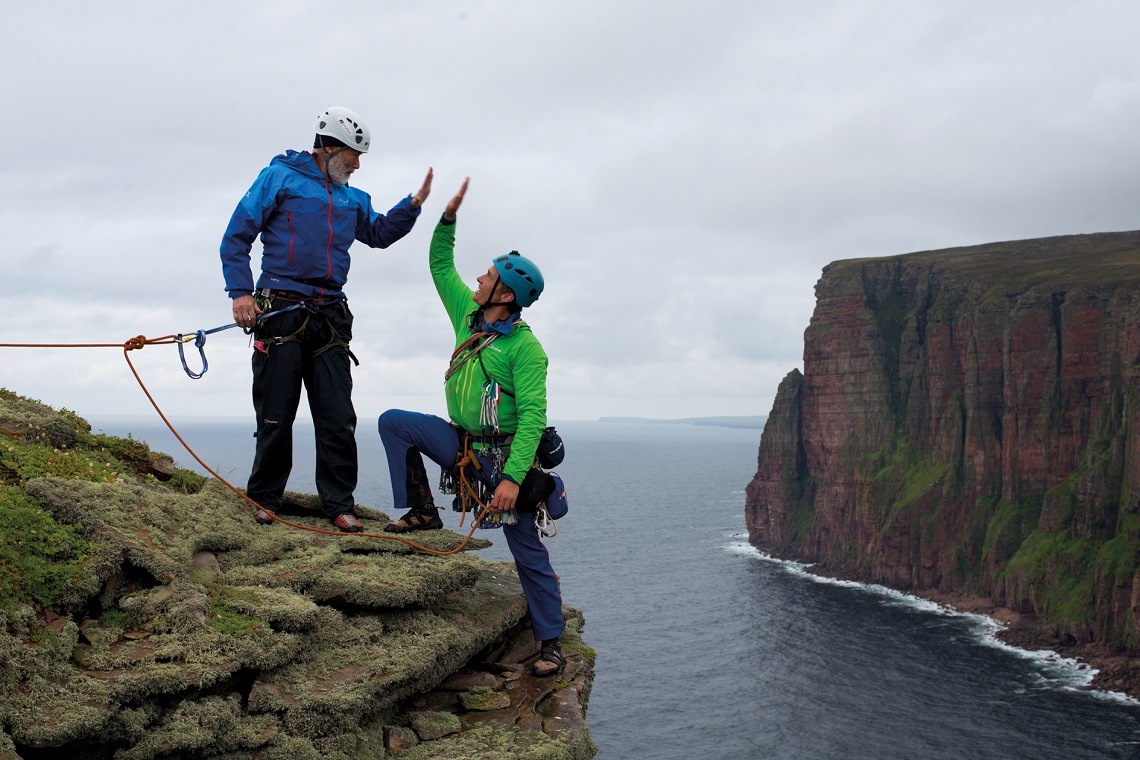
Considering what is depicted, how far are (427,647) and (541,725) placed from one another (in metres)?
1.33

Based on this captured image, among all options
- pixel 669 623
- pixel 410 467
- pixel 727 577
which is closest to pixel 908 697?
pixel 669 623

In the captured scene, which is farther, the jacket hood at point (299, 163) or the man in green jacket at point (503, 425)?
the jacket hood at point (299, 163)

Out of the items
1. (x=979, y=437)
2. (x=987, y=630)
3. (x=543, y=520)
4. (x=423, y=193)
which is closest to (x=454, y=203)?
(x=423, y=193)

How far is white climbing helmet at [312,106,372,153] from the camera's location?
11016 mm

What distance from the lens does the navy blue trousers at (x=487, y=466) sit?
1030 cm

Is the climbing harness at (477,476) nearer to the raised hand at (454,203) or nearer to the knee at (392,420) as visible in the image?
the knee at (392,420)

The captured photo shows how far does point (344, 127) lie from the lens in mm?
11039

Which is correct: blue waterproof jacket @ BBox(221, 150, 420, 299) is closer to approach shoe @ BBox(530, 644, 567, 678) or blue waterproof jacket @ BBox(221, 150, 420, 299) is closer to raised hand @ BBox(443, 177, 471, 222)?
raised hand @ BBox(443, 177, 471, 222)

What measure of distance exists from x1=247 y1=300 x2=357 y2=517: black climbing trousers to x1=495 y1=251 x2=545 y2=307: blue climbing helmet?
8.60 ft

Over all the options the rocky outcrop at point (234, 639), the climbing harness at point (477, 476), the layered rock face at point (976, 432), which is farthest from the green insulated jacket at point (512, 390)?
the layered rock face at point (976, 432)

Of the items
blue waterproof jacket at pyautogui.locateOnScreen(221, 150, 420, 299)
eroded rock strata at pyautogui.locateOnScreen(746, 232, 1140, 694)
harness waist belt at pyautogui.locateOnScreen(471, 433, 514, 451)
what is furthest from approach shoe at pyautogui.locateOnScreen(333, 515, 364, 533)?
eroded rock strata at pyautogui.locateOnScreen(746, 232, 1140, 694)

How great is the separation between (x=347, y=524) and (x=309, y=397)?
5.26 ft


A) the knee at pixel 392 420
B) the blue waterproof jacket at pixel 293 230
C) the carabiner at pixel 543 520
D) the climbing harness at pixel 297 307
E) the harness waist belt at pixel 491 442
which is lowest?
the carabiner at pixel 543 520

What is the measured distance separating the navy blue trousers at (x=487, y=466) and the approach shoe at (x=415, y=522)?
1.18 m
